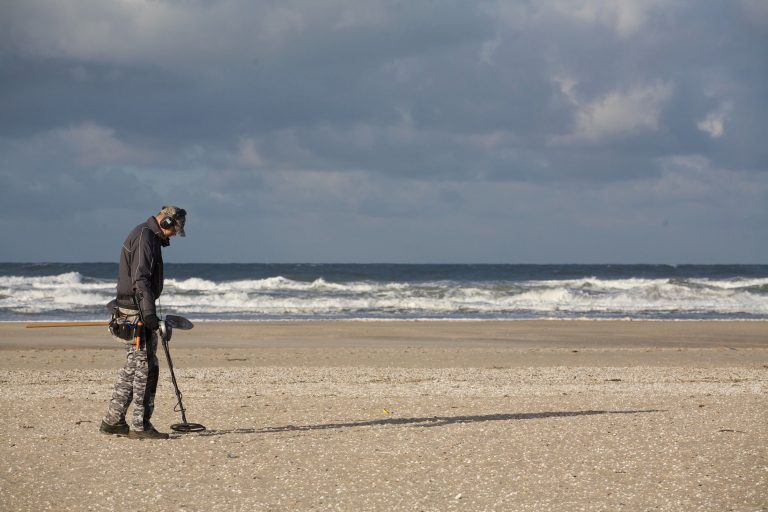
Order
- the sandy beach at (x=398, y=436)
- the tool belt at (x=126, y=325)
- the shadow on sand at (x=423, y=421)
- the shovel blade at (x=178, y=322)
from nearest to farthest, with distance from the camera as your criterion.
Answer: the sandy beach at (x=398, y=436) → the tool belt at (x=126, y=325) → the shovel blade at (x=178, y=322) → the shadow on sand at (x=423, y=421)

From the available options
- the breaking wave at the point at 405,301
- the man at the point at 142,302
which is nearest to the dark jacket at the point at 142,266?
the man at the point at 142,302

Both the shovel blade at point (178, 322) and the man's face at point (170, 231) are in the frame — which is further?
the shovel blade at point (178, 322)

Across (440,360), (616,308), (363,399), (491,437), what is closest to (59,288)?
(616,308)

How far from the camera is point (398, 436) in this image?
24.1ft

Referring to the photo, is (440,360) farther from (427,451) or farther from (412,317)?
(412,317)

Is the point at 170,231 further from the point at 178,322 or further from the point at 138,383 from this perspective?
the point at 138,383

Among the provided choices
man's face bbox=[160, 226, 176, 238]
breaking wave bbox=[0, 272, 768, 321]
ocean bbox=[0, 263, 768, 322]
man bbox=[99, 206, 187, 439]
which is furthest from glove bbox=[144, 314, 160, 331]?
breaking wave bbox=[0, 272, 768, 321]

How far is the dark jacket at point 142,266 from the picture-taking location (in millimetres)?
6801

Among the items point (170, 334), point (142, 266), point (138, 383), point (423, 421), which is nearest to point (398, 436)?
point (423, 421)

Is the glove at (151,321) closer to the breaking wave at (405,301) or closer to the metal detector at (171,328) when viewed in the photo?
the metal detector at (171,328)

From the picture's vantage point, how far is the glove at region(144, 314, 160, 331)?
6.79 m

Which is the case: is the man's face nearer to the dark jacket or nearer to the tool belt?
the dark jacket

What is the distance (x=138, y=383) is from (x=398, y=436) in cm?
220

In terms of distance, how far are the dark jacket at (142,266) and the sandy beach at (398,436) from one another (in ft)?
3.89
